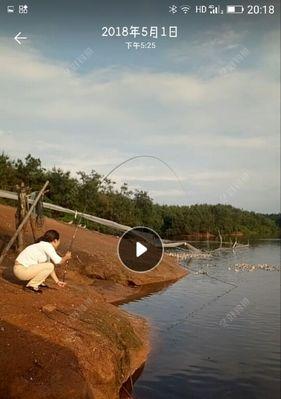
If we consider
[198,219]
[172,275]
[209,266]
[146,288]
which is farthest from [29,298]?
[198,219]

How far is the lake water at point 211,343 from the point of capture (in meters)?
9.38

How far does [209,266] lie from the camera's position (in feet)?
108

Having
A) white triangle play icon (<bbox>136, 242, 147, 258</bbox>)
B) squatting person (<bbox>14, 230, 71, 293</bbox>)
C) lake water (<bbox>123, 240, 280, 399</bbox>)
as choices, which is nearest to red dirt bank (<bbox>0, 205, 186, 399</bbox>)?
squatting person (<bbox>14, 230, 71, 293</bbox>)

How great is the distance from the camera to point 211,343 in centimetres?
1243

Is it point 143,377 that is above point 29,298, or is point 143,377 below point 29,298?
below

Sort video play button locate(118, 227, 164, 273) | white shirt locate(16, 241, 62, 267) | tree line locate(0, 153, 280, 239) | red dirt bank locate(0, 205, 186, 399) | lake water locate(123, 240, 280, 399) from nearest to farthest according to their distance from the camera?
1. red dirt bank locate(0, 205, 186, 399)
2. white shirt locate(16, 241, 62, 267)
3. lake water locate(123, 240, 280, 399)
4. video play button locate(118, 227, 164, 273)
5. tree line locate(0, 153, 280, 239)

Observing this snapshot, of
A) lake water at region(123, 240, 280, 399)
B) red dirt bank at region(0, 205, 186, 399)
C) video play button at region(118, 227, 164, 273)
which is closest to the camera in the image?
red dirt bank at region(0, 205, 186, 399)

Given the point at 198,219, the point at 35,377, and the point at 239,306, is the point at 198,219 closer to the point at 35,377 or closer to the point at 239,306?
the point at 239,306

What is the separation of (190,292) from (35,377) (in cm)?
1449

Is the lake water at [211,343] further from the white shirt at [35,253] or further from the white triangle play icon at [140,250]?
the white triangle play icon at [140,250]

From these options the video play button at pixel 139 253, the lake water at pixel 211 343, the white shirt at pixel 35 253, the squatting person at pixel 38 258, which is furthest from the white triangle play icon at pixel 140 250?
the white shirt at pixel 35 253

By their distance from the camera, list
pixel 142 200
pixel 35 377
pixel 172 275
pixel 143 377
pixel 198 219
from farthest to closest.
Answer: pixel 198 219
pixel 142 200
pixel 172 275
pixel 143 377
pixel 35 377

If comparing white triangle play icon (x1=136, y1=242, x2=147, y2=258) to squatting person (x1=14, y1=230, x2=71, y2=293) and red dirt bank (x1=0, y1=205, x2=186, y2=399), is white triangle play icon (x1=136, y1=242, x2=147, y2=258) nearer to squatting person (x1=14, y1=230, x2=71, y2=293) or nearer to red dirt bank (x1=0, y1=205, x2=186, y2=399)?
red dirt bank (x1=0, y1=205, x2=186, y2=399)

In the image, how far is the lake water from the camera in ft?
30.8
